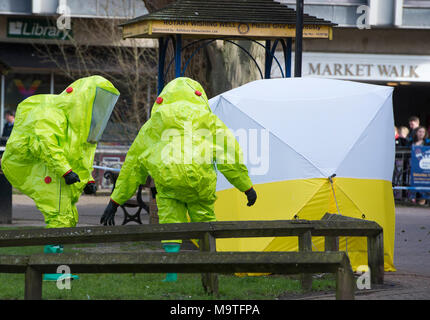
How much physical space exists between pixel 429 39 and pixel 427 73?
105 cm

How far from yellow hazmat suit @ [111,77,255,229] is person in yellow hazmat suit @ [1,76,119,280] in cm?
58

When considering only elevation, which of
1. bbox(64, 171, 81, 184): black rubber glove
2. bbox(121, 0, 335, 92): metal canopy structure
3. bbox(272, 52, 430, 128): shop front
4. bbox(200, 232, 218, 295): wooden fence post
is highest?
bbox(272, 52, 430, 128): shop front

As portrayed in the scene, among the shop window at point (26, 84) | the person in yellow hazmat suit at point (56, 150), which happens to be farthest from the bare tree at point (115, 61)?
the person in yellow hazmat suit at point (56, 150)

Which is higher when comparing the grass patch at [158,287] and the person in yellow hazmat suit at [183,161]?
the person in yellow hazmat suit at [183,161]

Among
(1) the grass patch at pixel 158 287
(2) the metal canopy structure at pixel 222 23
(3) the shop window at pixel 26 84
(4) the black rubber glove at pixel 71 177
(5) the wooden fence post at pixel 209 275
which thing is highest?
(3) the shop window at pixel 26 84

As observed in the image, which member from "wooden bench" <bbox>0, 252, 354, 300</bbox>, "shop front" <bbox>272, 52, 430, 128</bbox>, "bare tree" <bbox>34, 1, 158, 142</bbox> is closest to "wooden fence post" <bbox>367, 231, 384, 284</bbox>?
"wooden bench" <bbox>0, 252, 354, 300</bbox>

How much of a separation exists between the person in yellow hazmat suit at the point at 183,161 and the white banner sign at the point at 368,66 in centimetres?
1878

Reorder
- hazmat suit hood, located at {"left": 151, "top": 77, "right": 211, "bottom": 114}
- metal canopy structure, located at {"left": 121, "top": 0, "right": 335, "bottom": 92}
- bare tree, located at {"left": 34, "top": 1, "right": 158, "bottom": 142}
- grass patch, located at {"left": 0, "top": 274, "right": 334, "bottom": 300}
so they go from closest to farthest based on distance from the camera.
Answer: grass patch, located at {"left": 0, "top": 274, "right": 334, "bottom": 300} → hazmat suit hood, located at {"left": 151, "top": 77, "right": 211, "bottom": 114} → metal canopy structure, located at {"left": 121, "top": 0, "right": 335, "bottom": 92} → bare tree, located at {"left": 34, "top": 1, "right": 158, "bottom": 142}

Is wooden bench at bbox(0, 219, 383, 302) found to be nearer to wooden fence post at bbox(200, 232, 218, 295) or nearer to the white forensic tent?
wooden fence post at bbox(200, 232, 218, 295)

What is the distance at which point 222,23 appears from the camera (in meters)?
10.5

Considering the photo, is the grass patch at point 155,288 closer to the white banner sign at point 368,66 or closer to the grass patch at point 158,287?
the grass patch at point 158,287

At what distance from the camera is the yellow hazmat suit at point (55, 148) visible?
760cm

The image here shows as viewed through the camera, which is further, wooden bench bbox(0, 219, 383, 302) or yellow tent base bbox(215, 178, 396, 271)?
yellow tent base bbox(215, 178, 396, 271)

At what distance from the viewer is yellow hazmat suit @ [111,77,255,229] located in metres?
7.18
